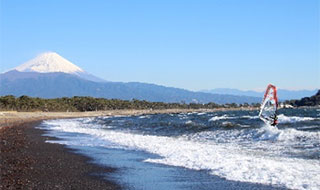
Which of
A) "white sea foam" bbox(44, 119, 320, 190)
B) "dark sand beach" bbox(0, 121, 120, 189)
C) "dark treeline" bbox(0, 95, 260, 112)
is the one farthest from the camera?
"dark treeline" bbox(0, 95, 260, 112)

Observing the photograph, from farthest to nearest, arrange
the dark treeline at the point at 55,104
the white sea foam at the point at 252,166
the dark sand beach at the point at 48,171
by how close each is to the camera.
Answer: the dark treeline at the point at 55,104
the white sea foam at the point at 252,166
the dark sand beach at the point at 48,171

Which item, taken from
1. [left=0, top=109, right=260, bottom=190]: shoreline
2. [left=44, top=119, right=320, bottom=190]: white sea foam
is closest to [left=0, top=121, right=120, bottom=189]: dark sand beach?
[left=0, top=109, right=260, bottom=190]: shoreline

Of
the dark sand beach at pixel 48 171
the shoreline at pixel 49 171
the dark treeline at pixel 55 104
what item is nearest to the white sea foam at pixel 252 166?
the shoreline at pixel 49 171

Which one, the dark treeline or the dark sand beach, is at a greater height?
the dark treeline

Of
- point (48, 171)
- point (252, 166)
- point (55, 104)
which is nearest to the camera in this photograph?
point (48, 171)

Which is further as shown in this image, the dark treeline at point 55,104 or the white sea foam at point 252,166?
the dark treeline at point 55,104

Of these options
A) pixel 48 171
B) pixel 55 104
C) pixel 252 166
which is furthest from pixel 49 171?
pixel 55 104

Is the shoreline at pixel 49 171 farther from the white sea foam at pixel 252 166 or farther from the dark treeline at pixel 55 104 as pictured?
the dark treeline at pixel 55 104

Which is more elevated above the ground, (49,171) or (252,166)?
(252,166)

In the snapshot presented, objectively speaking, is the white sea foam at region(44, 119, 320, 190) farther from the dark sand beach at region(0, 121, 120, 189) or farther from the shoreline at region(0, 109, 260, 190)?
the dark sand beach at region(0, 121, 120, 189)

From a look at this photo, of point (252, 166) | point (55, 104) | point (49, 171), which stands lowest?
point (49, 171)

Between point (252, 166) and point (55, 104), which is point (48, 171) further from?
point (55, 104)

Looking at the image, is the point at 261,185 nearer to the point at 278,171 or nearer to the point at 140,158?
the point at 278,171

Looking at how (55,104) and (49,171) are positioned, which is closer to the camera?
(49,171)
